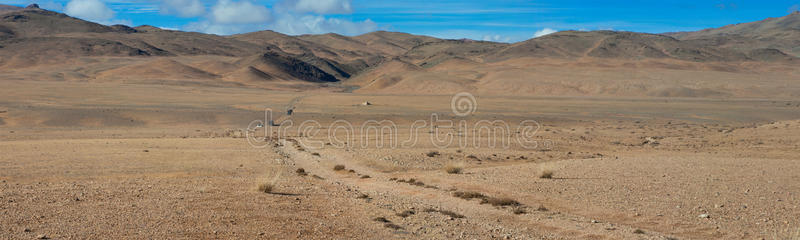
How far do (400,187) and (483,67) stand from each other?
105994mm

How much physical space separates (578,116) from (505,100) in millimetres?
17943

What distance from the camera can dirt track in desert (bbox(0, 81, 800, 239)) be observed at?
10.1m

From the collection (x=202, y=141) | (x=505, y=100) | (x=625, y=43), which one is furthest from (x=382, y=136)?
(x=625, y=43)

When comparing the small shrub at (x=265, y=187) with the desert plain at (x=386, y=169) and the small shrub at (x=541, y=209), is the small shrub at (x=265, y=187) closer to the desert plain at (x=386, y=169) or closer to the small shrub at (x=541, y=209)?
the desert plain at (x=386, y=169)

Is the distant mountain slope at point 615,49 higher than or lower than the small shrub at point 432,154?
higher

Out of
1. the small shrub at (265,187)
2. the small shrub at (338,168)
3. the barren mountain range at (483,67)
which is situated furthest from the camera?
the barren mountain range at (483,67)

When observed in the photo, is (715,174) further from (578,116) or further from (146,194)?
(578,116)

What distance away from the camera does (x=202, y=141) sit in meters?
31.0

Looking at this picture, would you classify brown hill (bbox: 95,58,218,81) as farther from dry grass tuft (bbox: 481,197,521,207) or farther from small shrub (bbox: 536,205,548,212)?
small shrub (bbox: 536,205,548,212)

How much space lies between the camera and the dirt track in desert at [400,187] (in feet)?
33.0

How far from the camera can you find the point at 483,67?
120 m

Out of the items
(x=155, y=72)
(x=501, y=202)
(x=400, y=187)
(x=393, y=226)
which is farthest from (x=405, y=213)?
(x=155, y=72)

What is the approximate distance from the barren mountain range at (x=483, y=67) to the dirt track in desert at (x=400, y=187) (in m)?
50.5

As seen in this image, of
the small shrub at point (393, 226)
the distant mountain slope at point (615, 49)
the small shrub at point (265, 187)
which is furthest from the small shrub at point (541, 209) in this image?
the distant mountain slope at point (615, 49)
